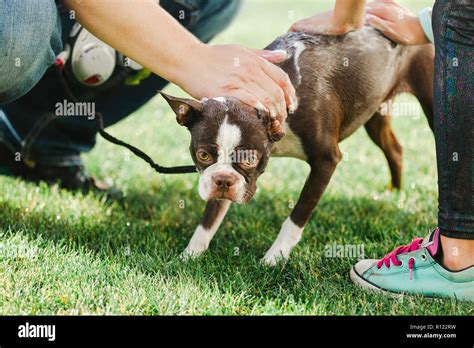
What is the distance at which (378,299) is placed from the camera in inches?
98.9

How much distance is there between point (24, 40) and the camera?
8.54 feet

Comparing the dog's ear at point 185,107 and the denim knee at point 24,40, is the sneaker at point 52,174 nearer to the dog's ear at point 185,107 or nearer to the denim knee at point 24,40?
the denim knee at point 24,40

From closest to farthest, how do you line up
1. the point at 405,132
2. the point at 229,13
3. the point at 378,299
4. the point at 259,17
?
the point at 378,299 < the point at 229,13 < the point at 405,132 < the point at 259,17

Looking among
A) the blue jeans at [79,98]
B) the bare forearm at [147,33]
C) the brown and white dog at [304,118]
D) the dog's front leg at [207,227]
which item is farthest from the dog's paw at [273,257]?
the blue jeans at [79,98]

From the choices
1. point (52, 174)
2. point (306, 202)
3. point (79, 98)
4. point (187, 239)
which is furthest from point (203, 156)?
point (52, 174)

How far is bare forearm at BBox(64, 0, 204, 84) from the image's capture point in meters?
2.48

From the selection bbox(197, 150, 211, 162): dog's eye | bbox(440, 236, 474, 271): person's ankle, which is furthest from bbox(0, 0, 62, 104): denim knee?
bbox(440, 236, 474, 271): person's ankle

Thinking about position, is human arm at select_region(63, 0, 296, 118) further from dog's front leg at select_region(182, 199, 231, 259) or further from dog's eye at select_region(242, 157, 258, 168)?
dog's front leg at select_region(182, 199, 231, 259)

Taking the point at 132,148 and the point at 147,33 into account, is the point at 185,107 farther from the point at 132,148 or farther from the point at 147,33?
the point at 132,148

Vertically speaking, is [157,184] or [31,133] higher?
[31,133]

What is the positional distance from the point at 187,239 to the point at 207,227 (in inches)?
8.1
